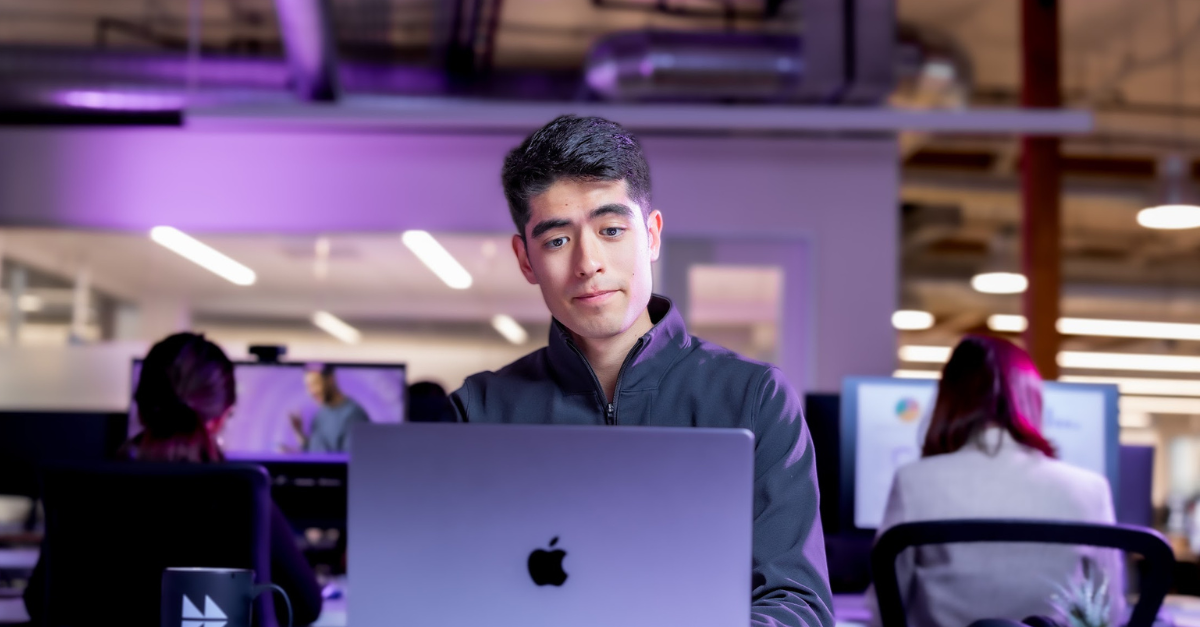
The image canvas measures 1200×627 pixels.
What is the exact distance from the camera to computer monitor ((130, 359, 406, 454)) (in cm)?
326

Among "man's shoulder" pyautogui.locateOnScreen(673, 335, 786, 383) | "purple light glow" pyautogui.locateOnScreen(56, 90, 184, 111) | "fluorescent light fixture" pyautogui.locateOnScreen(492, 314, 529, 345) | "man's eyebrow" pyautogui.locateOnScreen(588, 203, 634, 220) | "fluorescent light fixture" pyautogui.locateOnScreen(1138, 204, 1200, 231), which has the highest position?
"purple light glow" pyautogui.locateOnScreen(56, 90, 184, 111)

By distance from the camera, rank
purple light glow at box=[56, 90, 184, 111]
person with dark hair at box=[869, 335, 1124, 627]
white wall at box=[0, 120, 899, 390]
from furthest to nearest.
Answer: white wall at box=[0, 120, 899, 390]
purple light glow at box=[56, 90, 184, 111]
person with dark hair at box=[869, 335, 1124, 627]

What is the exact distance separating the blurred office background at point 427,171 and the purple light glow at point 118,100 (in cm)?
2

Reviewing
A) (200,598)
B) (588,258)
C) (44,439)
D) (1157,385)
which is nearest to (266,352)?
(44,439)

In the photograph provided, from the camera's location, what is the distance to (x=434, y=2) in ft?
22.0

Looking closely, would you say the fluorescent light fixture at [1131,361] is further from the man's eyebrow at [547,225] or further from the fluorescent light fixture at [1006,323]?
the man's eyebrow at [547,225]

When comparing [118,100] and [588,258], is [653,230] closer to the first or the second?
[588,258]

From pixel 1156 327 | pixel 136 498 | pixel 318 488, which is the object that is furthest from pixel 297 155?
pixel 1156 327

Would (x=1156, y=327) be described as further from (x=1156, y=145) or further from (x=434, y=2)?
(x=434, y=2)

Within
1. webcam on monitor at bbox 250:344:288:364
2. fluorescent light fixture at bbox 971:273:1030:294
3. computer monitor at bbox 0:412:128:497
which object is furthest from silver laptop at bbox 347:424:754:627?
fluorescent light fixture at bbox 971:273:1030:294

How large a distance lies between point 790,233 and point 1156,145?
4033 mm

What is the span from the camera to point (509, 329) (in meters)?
7.25

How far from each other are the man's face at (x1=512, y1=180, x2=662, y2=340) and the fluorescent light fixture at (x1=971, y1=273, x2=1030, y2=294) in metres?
8.88

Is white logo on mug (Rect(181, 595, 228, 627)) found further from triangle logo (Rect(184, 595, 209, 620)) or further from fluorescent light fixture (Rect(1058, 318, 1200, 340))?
fluorescent light fixture (Rect(1058, 318, 1200, 340))
